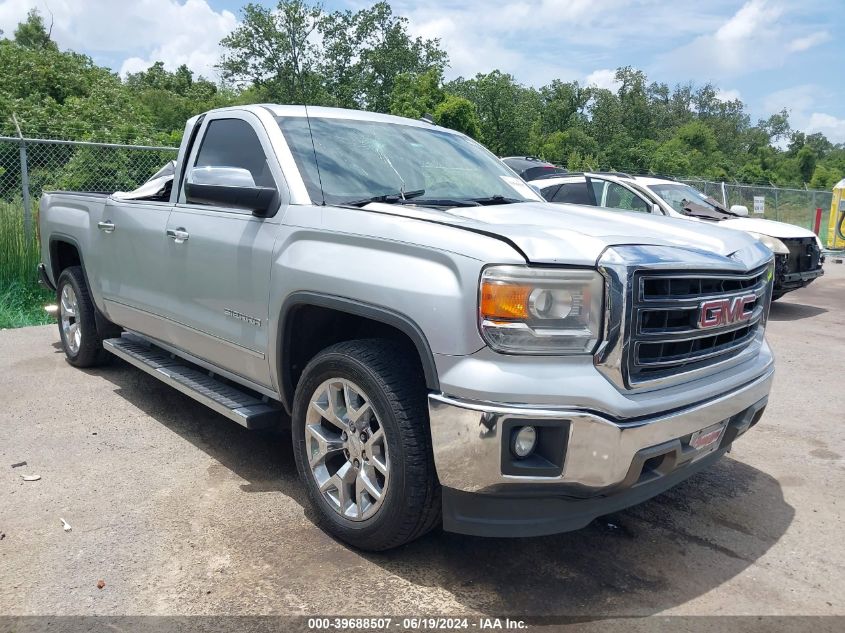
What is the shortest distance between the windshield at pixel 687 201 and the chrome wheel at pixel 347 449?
311 inches

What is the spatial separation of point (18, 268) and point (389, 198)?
281 inches

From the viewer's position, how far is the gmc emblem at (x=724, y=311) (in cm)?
297

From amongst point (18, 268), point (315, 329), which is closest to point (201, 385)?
point (315, 329)

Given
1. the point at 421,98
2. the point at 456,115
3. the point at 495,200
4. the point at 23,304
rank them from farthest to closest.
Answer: the point at 421,98 → the point at 456,115 → the point at 23,304 → the point at 495,200

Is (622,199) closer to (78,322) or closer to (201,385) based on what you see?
(78,322)

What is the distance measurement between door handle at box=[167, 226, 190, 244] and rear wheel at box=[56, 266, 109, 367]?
1.91m

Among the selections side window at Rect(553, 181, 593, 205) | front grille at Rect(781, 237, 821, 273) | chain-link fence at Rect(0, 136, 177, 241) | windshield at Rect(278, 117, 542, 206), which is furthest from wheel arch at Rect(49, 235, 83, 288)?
front grille at Rect(781, 237, 821, 273)

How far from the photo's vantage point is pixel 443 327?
2.72 meters

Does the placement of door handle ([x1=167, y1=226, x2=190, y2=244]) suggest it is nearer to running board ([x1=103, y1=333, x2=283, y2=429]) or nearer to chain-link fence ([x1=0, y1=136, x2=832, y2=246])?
running board ([x1=103, y1=333, x2=283, y2=429])

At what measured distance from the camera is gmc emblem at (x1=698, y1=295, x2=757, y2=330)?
2971 millimetres

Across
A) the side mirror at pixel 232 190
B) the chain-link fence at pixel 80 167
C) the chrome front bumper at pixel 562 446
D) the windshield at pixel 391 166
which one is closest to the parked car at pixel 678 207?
the windshield at pixel 391 166

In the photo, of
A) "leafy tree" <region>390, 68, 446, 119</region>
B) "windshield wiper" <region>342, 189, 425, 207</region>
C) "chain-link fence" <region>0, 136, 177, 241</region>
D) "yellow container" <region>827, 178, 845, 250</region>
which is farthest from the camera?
"leafy tree" <region>390, 68, 446, 119</region>

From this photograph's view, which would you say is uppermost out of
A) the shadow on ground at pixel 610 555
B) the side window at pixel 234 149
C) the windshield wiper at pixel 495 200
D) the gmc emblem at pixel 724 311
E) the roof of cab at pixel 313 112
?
the roof of cab at pixel 313 112

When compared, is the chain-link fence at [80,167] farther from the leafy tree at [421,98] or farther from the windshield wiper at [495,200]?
the leafy tree at [421,98]
